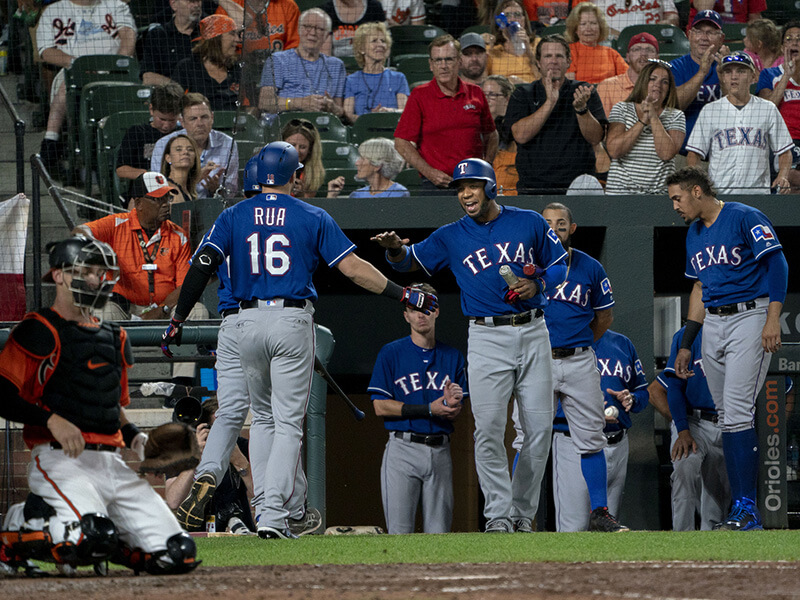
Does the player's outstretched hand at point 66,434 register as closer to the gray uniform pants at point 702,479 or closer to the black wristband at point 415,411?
the black wristband at point 415,411

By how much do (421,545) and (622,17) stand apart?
6731 millimetres

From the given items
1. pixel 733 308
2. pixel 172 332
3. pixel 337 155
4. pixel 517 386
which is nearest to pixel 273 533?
pixel 172 332

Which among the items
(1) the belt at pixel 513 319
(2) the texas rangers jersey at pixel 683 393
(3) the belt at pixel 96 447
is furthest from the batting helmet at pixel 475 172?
(3) the belt at pixel 96 447

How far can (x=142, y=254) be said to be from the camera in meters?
6.43

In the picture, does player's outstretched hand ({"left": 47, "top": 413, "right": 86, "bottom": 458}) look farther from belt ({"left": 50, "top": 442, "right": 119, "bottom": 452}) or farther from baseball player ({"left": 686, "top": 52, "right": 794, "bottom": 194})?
baseball player ({"left": 686, "top": 52, "right": 794, "bottom": 194})

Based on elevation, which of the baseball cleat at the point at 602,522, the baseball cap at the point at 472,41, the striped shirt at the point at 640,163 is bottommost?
the baseball cleat at the point at 602,522

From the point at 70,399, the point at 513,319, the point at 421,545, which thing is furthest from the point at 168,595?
the point at 513,319

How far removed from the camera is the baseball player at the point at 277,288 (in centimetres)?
478

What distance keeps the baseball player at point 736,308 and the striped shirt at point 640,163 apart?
158 cm

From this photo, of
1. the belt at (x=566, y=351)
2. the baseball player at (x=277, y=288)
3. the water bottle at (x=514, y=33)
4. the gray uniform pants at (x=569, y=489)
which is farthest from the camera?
the water bottle at (x=514, y=33)

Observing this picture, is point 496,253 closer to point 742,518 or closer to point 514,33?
point 742,518

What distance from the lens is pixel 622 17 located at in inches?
392

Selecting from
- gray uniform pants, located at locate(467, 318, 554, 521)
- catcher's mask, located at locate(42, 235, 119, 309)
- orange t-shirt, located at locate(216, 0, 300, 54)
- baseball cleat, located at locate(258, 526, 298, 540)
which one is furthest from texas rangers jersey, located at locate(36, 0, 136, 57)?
catcher's mask, located at locate(42, 235, 119, 309)

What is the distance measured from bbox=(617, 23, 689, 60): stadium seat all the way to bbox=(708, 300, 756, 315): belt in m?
3.90
